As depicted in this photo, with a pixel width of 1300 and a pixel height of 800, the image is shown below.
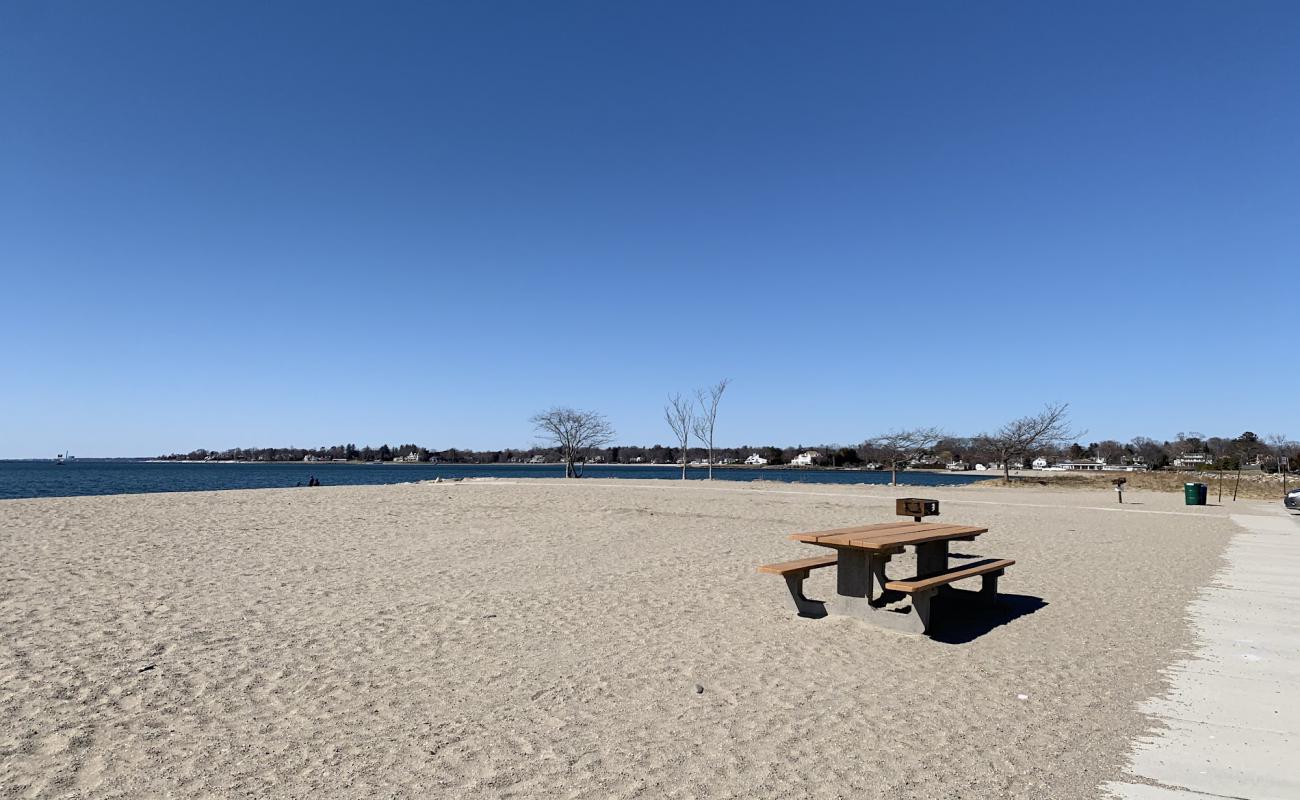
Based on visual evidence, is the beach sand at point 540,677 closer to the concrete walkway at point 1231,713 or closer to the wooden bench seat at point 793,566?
the concrete walkway at point 1231,713

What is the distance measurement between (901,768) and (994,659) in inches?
94.4

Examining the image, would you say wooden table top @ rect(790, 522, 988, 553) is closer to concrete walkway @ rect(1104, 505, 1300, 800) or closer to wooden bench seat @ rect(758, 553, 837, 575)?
wooden bench seat @ rect(758, 553, 837, 575)

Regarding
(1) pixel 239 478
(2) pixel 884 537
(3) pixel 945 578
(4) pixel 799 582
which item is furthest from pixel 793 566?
(1) pixel 239 478

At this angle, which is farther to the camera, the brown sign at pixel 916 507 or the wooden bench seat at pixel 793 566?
the brown sign at pixel 916 507

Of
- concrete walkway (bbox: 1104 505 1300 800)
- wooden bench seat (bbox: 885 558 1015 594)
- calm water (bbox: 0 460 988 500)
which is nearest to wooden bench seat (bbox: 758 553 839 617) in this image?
wooden bench seat (bbox: 885 558 1015 594)

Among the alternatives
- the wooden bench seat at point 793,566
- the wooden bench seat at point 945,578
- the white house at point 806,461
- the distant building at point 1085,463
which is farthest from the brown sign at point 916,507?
the distant building at point 1085,463

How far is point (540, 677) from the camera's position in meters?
4.70

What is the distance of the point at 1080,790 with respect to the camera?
3215 millimetres

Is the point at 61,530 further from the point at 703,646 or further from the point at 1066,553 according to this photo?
the point at 1066,553

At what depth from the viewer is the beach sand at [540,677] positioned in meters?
3.30

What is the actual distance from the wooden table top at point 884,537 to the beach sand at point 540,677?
750 millimetres

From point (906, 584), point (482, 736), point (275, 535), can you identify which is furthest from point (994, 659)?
point (275, 535)

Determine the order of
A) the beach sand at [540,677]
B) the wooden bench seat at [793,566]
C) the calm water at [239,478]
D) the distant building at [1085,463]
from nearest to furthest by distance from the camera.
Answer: the beach sand at [540,677], the wooden bench seat at [793,566], the calm water at [239,478], the distant building at [1085,463]

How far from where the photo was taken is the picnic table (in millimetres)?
5926
